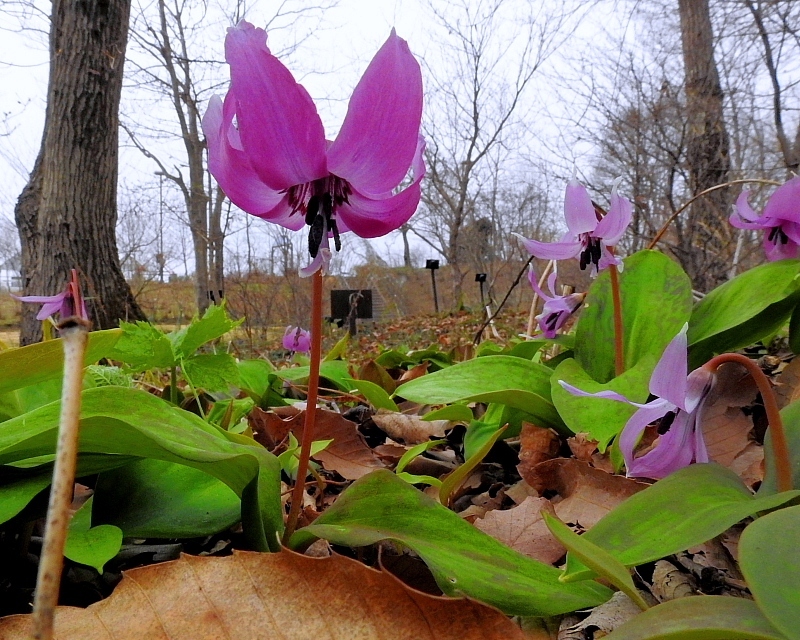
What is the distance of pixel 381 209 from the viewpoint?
0.74 meters

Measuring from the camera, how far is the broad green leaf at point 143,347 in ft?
4.14

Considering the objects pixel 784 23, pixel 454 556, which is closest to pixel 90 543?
pixel 454 556

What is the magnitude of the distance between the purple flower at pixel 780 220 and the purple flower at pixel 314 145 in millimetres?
1073

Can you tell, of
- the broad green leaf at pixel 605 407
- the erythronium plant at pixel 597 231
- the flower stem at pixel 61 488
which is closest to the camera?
the flower stem at pixel 61 488

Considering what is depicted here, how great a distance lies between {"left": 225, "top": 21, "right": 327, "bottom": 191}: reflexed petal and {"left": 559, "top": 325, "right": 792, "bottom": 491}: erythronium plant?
42 centimetres

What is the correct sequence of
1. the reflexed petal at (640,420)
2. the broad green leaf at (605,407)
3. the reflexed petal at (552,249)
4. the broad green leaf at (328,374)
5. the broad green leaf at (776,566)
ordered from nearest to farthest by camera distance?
the broad green leaf at (776,566), the reflexed petal at (640,420), the broad green leaf at (605,407), the reflexed petal at (552,249), the broad green leaf at (328,374)

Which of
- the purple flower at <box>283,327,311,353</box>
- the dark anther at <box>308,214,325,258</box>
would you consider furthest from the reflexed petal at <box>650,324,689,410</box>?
the purple flower at <box>283,327,311,353</box>

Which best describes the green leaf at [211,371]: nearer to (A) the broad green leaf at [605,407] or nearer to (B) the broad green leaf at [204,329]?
(B) the broad green leaf at [204,329]

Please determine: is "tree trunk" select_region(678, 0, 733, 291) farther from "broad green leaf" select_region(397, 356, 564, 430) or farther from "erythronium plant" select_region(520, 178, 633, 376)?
"broad green leaf" select_region(397, 356, 564, 430)

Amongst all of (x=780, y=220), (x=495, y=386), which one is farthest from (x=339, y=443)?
(x=780, y=220)

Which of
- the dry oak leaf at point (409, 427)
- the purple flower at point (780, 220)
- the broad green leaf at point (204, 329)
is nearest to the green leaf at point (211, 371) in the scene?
the broad green leaf at point (204, 329)

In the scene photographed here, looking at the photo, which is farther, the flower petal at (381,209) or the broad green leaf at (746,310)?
the broad green leaf at (746,310)

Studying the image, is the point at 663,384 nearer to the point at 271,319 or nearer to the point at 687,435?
the point at 687,435

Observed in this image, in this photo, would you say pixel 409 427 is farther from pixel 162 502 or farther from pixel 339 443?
pixel 162 502
